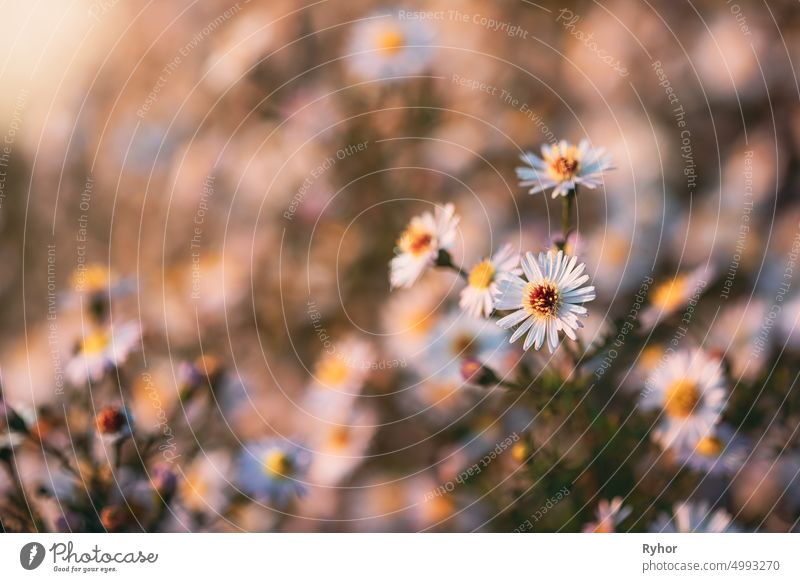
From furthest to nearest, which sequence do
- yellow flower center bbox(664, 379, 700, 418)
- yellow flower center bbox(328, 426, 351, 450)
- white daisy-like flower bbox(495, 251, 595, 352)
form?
yellow flower center bbox(328, 426, 351, 450), yellow flower center bbox(664, 379, 700, 418), white daisy-like flower bbox(495, 251, 595, 352)

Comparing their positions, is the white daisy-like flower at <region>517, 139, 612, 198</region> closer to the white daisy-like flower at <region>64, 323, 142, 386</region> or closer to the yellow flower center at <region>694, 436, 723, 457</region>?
the yellow flower center at <region>694, 436, 723, 457</region>

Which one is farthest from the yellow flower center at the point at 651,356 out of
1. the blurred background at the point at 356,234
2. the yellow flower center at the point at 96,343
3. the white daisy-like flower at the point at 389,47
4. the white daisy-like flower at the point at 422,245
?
the yellow flower center at the point at 96,343

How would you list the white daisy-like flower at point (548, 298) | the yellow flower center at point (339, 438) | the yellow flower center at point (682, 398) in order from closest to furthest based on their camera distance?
the white daisy-like flower at point (548, 298), the yellow flower center at point (682, 398), the yellow flower center at point (339, 438)

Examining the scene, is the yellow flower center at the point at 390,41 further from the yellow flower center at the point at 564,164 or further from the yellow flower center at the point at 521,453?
the yellow flower center at the point at 521,453

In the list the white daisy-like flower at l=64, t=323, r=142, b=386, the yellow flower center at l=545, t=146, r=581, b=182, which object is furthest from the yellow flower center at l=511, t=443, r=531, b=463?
the white daisy-like flower at l=64, t=323, r=142, b=386
